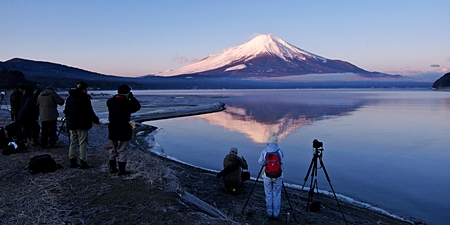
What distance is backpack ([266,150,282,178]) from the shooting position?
4.78m

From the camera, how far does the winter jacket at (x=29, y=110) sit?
785 centimetres

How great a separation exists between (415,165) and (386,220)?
14.5 ft

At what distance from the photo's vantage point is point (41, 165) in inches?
226

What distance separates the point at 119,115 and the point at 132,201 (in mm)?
1444

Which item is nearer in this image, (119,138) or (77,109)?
(119,138)

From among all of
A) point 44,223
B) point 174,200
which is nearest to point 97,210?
point 44,223

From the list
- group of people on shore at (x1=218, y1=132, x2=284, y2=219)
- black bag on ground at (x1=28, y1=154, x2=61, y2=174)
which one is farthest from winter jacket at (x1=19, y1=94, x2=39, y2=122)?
group of people on shore at (x1=218, y1=132, x2=284, y2=219)

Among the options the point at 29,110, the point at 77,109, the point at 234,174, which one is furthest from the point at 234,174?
the point at 29,110

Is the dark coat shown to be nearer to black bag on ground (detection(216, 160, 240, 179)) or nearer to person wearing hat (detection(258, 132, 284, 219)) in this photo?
black bag on ground (detection(216, 160, 240, 179))

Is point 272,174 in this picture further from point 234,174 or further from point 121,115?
point 121,115

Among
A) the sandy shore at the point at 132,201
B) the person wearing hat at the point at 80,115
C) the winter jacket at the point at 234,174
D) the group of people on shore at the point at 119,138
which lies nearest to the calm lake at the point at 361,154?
the sandy shore at the point at 132,201

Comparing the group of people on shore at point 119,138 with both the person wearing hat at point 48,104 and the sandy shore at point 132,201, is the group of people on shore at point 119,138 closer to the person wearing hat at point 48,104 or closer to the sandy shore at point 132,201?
the person wearing hat at point 48,104

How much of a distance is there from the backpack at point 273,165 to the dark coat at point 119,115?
221 centimetres

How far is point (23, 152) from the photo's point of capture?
24.4ft
